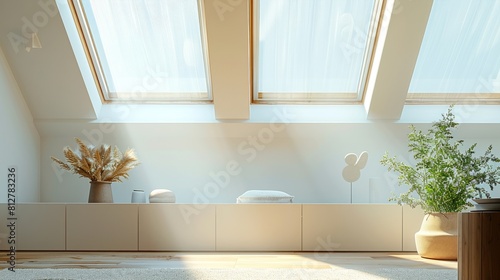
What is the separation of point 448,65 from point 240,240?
2.21 m

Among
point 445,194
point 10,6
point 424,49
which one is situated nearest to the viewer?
point 445,194

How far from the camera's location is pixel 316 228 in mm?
4812

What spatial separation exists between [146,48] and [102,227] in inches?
58.7

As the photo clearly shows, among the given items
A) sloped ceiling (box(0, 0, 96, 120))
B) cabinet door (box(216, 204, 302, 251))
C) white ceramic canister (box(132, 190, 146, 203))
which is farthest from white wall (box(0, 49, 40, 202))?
cabinet door (box(216, 204, 302, 251))

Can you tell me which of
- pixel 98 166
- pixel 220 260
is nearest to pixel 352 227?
pixel 220 260

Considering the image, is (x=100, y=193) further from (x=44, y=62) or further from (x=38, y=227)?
(x=44, y=62)

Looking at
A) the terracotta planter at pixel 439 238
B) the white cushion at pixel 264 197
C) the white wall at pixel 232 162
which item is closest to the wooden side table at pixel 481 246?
the terracotta planter at pixel 439 238

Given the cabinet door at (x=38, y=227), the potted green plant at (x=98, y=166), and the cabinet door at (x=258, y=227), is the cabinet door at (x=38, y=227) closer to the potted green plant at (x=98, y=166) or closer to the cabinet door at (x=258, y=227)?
the potted green plant at (x=98, y=166)

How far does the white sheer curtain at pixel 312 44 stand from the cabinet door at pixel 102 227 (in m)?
1.58

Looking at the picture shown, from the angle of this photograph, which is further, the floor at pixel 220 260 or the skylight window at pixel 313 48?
the skylight window at pixel 313 48

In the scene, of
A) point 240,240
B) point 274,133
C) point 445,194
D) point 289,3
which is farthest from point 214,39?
point 445,194

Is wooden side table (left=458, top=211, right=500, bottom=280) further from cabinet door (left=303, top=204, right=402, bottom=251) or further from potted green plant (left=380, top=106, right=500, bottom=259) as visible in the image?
cabinet door (left=303, top=204, right=402, bottom=251)

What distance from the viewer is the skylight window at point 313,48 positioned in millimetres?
4996

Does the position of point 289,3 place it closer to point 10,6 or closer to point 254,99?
point 254,99
